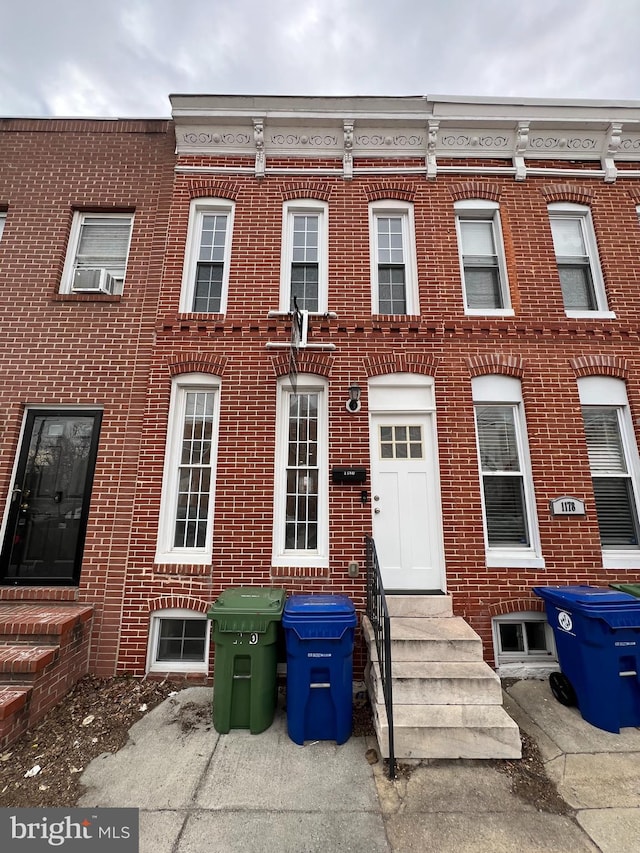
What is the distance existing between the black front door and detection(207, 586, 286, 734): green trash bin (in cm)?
254

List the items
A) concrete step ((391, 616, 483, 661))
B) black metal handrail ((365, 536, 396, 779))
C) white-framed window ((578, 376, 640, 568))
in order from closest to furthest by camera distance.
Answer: black metal handrail ((365, 536, 396, 779)) → concrete step ((391, 616, 483, 661)) → white-framed window ((578, 376, 640, 568))

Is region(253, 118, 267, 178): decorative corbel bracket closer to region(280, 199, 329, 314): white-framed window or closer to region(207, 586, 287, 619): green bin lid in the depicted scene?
region(280, 199, 329, 314): white-framed window

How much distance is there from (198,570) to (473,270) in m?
5.87

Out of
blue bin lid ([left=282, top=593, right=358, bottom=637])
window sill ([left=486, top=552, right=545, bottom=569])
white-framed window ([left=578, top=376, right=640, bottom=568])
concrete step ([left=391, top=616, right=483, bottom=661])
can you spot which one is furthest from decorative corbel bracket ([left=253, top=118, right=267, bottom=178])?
concrete step ([left=391, top=616, right=483, bottom=661])

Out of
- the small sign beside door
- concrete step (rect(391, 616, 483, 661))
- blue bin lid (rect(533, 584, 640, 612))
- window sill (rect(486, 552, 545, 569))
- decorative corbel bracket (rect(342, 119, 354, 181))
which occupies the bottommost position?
concrete step (rect(391, 616, 483, 661))

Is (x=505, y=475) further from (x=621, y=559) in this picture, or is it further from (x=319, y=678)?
(x=319, y=678)

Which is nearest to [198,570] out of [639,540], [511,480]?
[511,480]

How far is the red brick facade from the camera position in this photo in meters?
4.91

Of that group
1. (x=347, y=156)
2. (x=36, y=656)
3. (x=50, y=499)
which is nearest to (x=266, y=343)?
(x=347, y=156)

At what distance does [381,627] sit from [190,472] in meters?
3.10

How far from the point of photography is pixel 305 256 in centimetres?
606

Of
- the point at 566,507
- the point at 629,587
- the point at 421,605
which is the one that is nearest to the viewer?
the point at 629,587

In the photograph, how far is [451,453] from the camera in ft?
17.1

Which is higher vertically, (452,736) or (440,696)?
(440,696)
